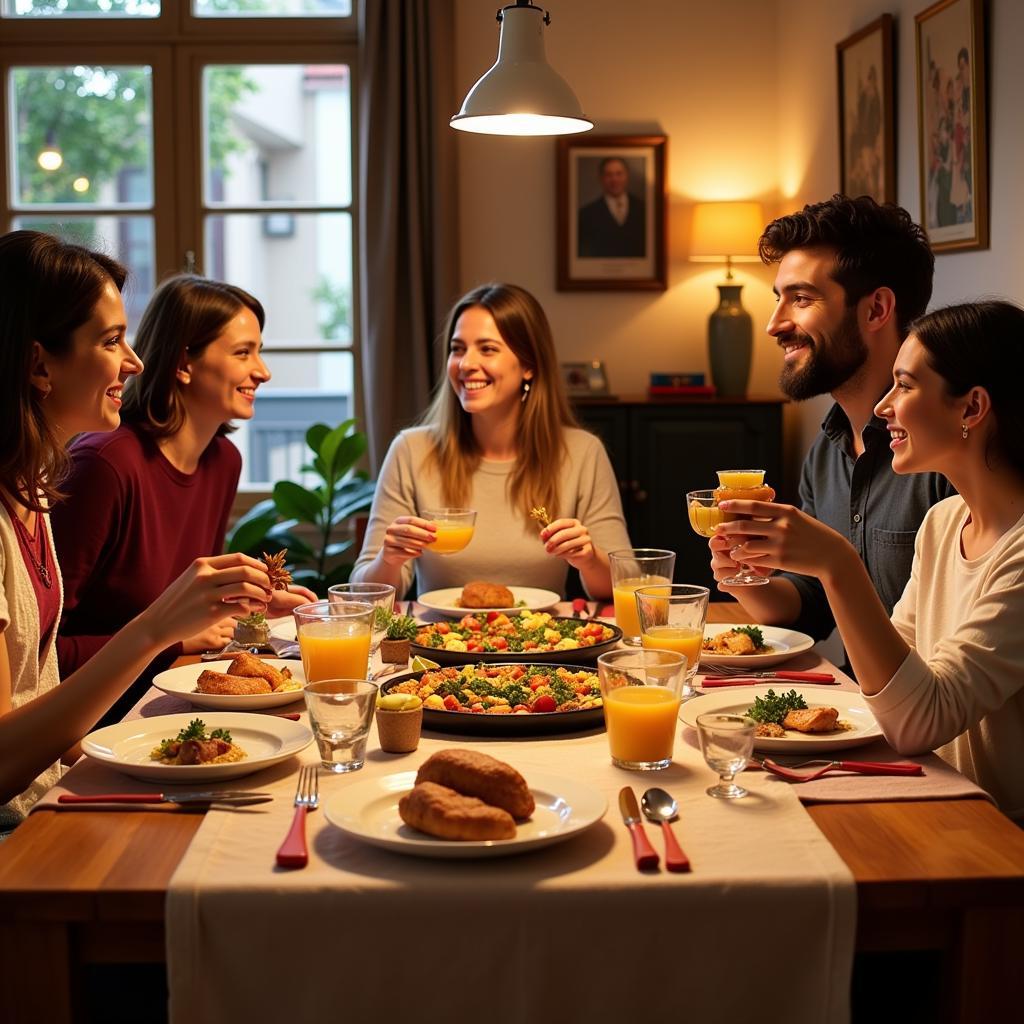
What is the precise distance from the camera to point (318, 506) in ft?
15.6

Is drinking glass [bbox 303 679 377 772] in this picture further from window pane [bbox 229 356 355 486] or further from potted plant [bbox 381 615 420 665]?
window pane [bbox 229 356 355 486]

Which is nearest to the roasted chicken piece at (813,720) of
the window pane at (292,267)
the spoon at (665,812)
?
the spoon at (665,812)

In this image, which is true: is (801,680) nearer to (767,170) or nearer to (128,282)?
(128,282)

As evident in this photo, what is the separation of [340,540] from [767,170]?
2.45 metres

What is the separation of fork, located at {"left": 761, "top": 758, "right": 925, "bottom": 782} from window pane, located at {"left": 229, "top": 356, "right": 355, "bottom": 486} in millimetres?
4203

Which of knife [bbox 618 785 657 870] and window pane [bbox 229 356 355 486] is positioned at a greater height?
window pane [bbox 229 356 355 486]

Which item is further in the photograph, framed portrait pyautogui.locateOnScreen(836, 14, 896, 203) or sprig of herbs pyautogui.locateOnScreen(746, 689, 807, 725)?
framed portrait pyautogui.locateOnScreen(836, 14, 896, 203)

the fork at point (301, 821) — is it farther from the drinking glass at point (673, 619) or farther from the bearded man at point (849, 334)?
the bearded man at point (849, 334)

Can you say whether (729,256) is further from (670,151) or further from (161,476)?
(161,476)

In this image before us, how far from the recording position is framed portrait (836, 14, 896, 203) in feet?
13.4

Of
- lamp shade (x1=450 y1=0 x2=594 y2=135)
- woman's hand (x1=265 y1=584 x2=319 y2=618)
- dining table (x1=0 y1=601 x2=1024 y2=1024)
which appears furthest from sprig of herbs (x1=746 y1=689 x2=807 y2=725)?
lamp shade (x1=450 y1=0 x2=594 y2=135)

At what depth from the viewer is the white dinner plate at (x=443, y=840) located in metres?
1.25

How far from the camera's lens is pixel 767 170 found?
533cm

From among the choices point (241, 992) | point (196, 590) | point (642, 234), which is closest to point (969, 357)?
point (196, 590)
